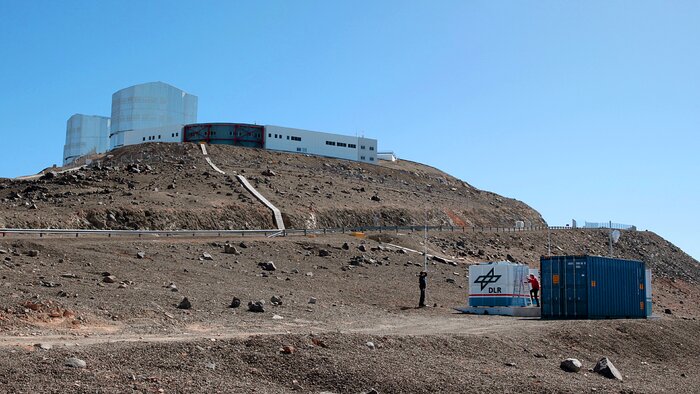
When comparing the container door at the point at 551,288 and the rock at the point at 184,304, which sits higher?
the container door at the point at 551,288

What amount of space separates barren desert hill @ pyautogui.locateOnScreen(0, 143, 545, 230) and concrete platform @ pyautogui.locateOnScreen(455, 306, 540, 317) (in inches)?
1149

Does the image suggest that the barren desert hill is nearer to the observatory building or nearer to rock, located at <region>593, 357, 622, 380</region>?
the observatory building

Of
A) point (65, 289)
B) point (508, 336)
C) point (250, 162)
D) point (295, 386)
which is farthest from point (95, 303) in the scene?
point (250, 162)

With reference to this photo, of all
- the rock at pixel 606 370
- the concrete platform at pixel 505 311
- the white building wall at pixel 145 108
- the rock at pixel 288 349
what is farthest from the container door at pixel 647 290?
the white building wall at pixel 145 108

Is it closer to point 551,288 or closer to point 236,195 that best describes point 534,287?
point 551,288

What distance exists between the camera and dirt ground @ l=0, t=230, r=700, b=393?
1745 cm

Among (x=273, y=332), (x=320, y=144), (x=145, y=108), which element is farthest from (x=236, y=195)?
(x=145, y=108)

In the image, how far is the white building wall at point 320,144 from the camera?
369 feet

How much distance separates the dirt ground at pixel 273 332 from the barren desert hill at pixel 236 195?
34.9 feet

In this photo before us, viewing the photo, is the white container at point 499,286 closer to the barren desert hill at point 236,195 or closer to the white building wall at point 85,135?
the barren desert hill at point 236,195

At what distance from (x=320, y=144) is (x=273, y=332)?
91.5 meters

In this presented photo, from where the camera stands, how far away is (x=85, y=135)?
5581 inches

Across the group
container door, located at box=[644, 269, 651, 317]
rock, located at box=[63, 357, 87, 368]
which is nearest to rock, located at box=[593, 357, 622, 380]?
rock, located at box=[63, 357, 87, 368]

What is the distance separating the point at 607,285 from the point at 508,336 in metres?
12.1
